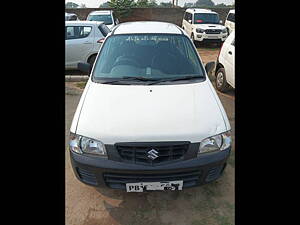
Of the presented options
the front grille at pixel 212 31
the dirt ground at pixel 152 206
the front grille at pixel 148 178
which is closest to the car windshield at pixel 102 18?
the front grille at pixel 212 31

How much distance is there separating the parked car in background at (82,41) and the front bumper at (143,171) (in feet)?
14.7

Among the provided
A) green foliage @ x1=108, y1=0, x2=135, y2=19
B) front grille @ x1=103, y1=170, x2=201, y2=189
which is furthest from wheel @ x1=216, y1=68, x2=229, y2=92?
green foliage @ x1=108, y1=0, x2=135, y2=19

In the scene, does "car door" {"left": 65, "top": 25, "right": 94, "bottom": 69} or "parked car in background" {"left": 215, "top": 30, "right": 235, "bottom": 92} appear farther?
"car door" {"left": 65, "top": 25, "right": 94, "bottom": 69}

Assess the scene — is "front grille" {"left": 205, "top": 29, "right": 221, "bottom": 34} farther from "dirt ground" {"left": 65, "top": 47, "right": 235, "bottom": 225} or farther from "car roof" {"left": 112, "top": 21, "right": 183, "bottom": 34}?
"dirt ground" {"left": 65, "top": 47, "right": 235, "bottom": 225}

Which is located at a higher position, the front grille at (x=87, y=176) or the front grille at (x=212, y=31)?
the front grille at (x=212, y=31)

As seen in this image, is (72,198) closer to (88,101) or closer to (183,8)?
(88,101)

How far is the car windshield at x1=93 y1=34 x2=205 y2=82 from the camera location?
276 cm

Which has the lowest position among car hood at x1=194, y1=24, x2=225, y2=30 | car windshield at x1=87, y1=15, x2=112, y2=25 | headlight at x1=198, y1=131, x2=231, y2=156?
headlight at x1=198, y1=131, x2=231, y2=156

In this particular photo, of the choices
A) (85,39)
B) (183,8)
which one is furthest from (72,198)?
(183,8)

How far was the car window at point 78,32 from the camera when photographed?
Result: 609 centimetres

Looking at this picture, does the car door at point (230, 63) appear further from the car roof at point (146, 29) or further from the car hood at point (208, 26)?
the car hood at point (208, 26)

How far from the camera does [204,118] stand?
2.14m

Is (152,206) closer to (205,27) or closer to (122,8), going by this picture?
(205,27)
